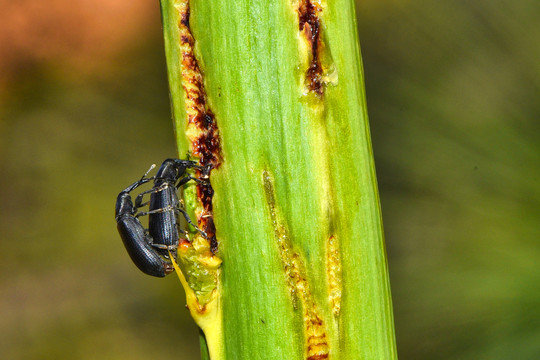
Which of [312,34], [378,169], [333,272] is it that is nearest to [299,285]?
[333,272]

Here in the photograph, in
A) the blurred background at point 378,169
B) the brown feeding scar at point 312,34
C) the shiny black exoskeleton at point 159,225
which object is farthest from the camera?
the blurred background at point 378,169

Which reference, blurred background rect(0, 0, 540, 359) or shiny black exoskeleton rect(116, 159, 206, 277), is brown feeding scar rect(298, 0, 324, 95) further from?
blurred background rect(0, 0, 540, 359)

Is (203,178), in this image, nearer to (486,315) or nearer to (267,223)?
(267,223)

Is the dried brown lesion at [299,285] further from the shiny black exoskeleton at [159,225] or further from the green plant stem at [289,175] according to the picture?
the shiny black exoskeleton at [159,225]

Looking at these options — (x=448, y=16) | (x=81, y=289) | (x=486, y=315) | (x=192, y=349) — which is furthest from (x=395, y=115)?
(x=81, y=289)

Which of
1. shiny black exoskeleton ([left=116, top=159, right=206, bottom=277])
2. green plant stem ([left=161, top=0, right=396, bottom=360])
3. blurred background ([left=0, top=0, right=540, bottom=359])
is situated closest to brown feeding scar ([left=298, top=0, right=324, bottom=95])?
green plant stem ([left=161, top=0, right=396, bottom=360])

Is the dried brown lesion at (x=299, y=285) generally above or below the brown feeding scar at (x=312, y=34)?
below

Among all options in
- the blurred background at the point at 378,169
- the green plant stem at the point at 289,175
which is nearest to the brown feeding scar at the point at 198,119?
the green plant stem at the point at 289,175
